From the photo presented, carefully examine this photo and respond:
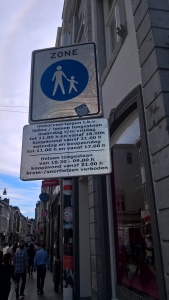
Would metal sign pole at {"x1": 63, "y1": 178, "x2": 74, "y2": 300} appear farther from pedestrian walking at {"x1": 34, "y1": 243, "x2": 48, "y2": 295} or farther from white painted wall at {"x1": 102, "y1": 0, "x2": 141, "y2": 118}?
pedestrian walking at {"x1": 34, "y1": 243, "x2": 48, "y2": 295}

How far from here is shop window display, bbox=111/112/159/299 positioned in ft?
14.4

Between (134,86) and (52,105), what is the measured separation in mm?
2156

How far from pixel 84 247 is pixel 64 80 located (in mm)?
6923

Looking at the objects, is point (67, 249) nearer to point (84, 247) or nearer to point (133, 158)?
point (133, 158)

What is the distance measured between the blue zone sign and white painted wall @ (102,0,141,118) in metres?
1.56

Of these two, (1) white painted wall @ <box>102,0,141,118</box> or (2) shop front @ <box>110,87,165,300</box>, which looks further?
(1) white painted wall @ <box>102,0,141,118</box>

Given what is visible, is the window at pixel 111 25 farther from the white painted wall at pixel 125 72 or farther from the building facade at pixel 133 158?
the white painted wall at pixel 125 72

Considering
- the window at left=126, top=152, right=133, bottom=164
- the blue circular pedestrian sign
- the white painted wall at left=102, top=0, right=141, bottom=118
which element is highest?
the white painted wall at left=102, top=0, right=141, bottom=118

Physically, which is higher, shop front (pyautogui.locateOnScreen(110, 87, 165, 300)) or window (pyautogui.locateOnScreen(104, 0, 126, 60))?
window (pyautogui.locateOnScreen(104, 0, 126, 60))

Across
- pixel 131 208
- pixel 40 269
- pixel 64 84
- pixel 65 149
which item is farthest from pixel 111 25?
pixel 40 269

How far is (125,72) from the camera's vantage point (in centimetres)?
508

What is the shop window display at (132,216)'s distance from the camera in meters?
4.38

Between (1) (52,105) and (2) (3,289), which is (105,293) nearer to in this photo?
(2) (3,289)

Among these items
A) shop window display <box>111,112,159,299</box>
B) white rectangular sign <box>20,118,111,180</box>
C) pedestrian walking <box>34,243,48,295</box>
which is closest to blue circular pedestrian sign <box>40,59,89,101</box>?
white rectangular sign <box>20,118,111,180</box>
